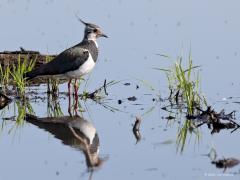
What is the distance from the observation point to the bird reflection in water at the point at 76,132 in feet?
27.7

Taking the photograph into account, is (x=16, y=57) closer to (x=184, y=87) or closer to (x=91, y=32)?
(x=91, y=32)

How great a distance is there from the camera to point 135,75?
12.3m

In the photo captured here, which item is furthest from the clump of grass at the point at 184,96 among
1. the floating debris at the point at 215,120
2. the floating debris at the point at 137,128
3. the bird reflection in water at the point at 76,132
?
the bird reflection in water at the point at 76,132

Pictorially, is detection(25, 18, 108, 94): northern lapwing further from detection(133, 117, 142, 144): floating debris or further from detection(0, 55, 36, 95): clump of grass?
detection(133, 117, 142, 144): floating debris

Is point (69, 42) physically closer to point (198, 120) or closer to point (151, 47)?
point (151, 47)

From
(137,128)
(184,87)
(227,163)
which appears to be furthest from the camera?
(184,87)

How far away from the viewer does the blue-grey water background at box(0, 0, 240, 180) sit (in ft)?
26.6

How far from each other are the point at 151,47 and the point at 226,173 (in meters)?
6.40

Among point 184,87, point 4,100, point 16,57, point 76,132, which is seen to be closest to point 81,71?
point 4,100

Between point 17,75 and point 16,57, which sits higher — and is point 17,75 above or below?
below

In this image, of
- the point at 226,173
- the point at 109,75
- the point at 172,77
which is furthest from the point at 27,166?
the point at 109,75

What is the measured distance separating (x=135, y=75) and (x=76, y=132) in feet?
9.97

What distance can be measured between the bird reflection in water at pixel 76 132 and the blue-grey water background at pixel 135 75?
0.10 metres

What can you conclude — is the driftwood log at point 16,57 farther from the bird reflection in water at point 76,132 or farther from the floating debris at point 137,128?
the floating debris at point 137,128
